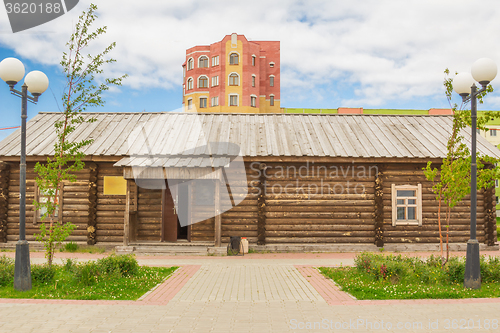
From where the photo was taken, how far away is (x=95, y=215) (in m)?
14.6

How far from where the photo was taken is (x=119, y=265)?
912 centimetres

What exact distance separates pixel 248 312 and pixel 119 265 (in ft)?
13.5

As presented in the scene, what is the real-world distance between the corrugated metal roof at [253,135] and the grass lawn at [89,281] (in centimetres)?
503

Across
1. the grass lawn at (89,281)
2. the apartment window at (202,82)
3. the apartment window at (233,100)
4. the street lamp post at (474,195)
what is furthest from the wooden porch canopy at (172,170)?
the apartment window at (202,82)

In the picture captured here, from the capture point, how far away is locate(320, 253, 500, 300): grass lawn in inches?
296

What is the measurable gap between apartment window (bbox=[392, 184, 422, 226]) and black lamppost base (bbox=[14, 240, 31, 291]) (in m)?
A: 12.4

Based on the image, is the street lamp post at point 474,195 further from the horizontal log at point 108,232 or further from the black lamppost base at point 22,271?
the horizontal log at point 108,232

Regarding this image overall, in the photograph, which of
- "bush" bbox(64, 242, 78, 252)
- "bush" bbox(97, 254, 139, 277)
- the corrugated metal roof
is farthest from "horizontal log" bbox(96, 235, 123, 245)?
"bush" bbox(97, 254, 139, 277)

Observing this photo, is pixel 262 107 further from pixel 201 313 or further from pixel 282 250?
pixel 201 313

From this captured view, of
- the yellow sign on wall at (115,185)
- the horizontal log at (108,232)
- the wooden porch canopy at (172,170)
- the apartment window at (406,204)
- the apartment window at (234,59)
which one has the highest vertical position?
the apartment window at (234,59)

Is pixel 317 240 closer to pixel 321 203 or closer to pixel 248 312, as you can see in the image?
Result: pixel 321 203

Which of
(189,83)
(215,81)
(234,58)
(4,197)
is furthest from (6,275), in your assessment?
(189,83)

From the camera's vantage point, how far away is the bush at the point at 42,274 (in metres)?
8.47

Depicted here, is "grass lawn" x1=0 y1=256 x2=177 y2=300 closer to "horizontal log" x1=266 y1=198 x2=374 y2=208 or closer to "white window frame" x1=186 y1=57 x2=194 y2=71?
"horizontal log" x1=266 y1=198 x2=374 y2=208
